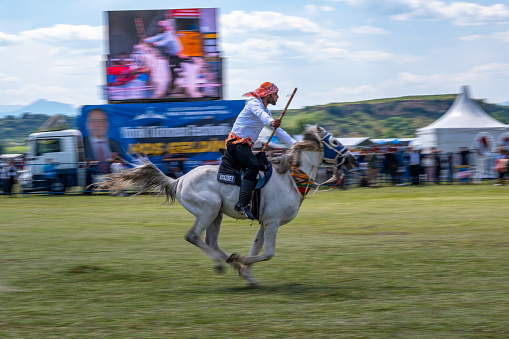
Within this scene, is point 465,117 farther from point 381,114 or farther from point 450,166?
point 381,114

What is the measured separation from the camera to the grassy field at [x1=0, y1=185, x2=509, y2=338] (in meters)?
5.77

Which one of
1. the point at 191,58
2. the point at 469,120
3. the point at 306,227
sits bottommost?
the point at 306,227

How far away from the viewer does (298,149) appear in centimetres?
851

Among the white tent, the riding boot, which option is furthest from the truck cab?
the riding boot

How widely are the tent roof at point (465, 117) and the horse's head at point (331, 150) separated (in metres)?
30.2

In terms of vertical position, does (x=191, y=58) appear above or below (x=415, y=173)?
above

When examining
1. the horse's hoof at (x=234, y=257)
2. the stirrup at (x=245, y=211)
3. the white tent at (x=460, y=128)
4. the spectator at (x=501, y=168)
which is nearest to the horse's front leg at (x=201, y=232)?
the horse's hoof at (x=234, y=257)

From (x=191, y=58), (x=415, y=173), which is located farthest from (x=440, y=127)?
(x=191, y=58)

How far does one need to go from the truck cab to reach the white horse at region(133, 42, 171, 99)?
438 centimetres

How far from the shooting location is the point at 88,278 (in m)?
8.29

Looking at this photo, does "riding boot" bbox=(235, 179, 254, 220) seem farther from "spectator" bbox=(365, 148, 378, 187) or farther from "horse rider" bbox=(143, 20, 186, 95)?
"horse rider" bbox=(143, 20, 186, 95)

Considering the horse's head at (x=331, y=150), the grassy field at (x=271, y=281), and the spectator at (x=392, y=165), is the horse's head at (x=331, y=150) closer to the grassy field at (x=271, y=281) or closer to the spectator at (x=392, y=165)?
the grassy field at (x=271, y=281)

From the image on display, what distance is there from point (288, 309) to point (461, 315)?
169cm

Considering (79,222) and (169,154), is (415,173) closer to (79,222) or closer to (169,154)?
(169,154)
